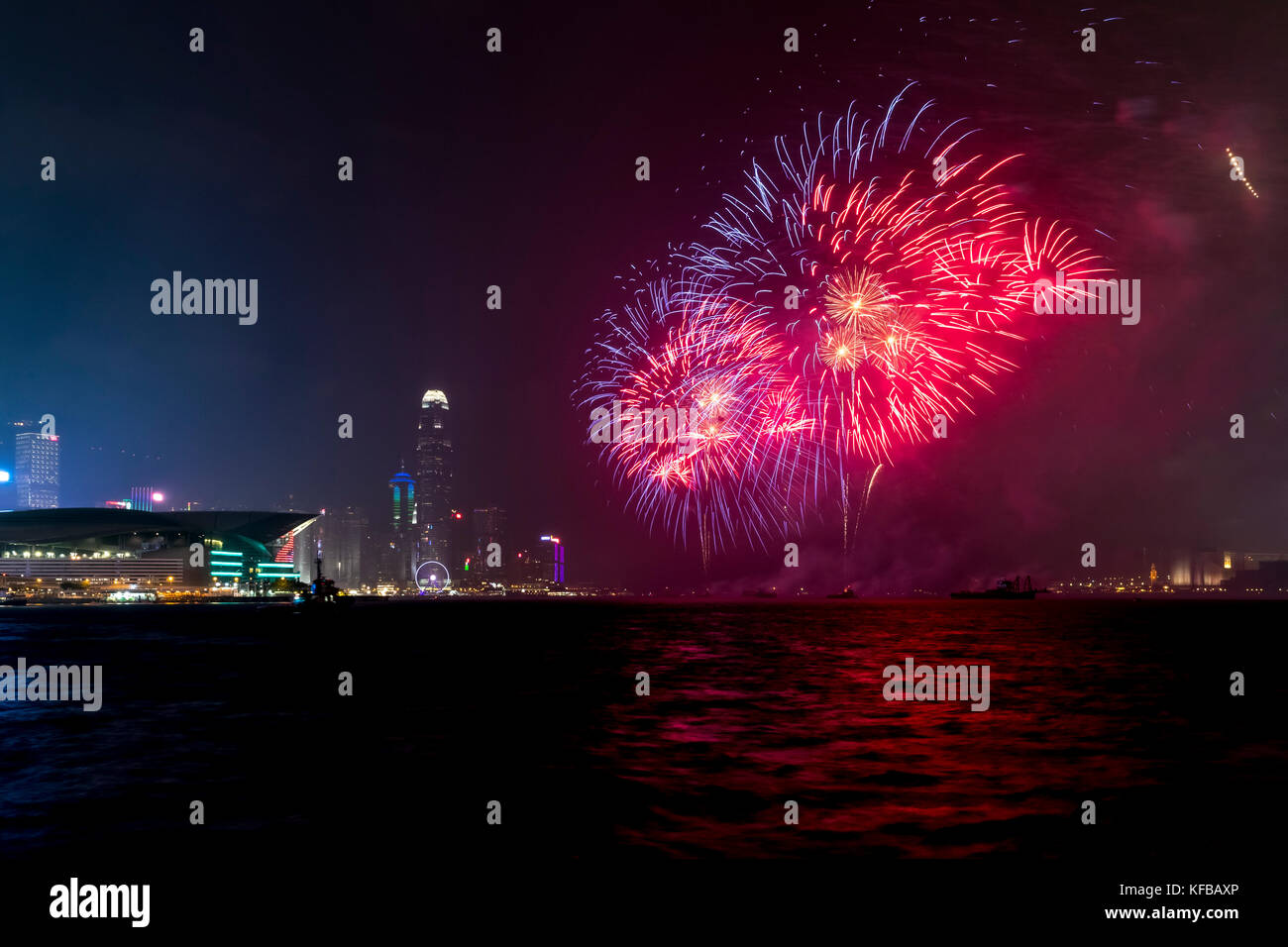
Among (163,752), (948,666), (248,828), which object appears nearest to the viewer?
(248,828)

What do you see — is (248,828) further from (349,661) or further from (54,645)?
(54,645)

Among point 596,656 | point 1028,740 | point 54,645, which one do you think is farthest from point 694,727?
point 54,645
